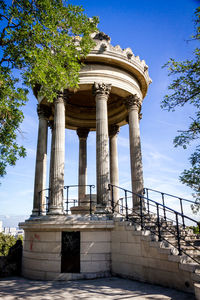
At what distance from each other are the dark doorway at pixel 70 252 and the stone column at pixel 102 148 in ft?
6.67

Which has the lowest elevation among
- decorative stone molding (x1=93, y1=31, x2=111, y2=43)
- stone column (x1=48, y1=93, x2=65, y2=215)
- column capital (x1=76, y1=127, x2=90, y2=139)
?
stone column (x1=48, y1=93, x2=65, y2=215)

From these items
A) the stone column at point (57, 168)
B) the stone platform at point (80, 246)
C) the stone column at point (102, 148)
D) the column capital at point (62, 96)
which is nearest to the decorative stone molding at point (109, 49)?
the stone column at point (102, 148)

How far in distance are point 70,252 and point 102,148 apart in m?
5.70

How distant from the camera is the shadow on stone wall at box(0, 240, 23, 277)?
11.9m

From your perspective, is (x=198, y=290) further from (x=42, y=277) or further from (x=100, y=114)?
(x=100, y=114)

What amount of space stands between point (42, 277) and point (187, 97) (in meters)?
11.8

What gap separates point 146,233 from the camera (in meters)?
9.34

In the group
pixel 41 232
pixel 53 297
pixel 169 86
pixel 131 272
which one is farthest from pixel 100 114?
pixel 53 297

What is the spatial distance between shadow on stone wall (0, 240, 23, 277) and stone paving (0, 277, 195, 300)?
2248 millimetres

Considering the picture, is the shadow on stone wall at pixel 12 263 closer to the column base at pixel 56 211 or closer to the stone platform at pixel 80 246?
the stone platform at pixel 80 246

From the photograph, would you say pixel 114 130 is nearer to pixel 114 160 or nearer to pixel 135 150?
pixel 114 160

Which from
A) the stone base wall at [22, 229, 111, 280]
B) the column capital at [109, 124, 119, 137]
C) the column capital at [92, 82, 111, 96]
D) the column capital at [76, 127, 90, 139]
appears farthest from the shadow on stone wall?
the column capital at [109, 124, 119, 137]

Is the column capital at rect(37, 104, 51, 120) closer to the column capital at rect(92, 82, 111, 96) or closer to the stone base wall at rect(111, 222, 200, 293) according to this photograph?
the column capital at rect(92, 82, 111, 96)

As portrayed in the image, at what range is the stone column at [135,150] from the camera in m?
14.4
